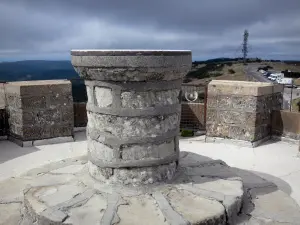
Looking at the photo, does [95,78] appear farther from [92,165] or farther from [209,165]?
[209,165]

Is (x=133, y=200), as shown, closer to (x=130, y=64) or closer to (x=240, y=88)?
(x=130, y=64)

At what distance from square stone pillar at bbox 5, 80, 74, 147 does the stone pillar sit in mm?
3928

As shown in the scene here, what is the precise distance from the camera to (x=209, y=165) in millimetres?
6000

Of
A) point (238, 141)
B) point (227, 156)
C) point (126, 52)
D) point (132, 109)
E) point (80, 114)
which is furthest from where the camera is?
point (80, 114)

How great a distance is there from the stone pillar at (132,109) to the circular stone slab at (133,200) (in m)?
0.24

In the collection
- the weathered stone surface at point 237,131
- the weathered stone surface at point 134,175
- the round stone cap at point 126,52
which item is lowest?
the weathered stone surface at point 237,131

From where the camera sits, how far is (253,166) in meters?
7.23

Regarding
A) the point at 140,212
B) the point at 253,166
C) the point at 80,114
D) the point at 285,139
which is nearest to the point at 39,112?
the point at 80,114

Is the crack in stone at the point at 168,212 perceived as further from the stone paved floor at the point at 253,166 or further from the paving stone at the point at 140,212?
the stone paved floor at the point at 253,166

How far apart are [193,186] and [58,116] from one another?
486 centimetres

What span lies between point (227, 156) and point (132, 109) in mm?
3866

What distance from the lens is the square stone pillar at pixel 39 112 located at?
332 inches

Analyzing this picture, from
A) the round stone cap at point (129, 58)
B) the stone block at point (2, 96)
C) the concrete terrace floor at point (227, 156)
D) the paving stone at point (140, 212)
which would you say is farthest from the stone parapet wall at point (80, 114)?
the paving stone at point (140, 212)

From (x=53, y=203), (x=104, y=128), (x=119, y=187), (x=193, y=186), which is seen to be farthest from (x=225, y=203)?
(x=53, y=203)
